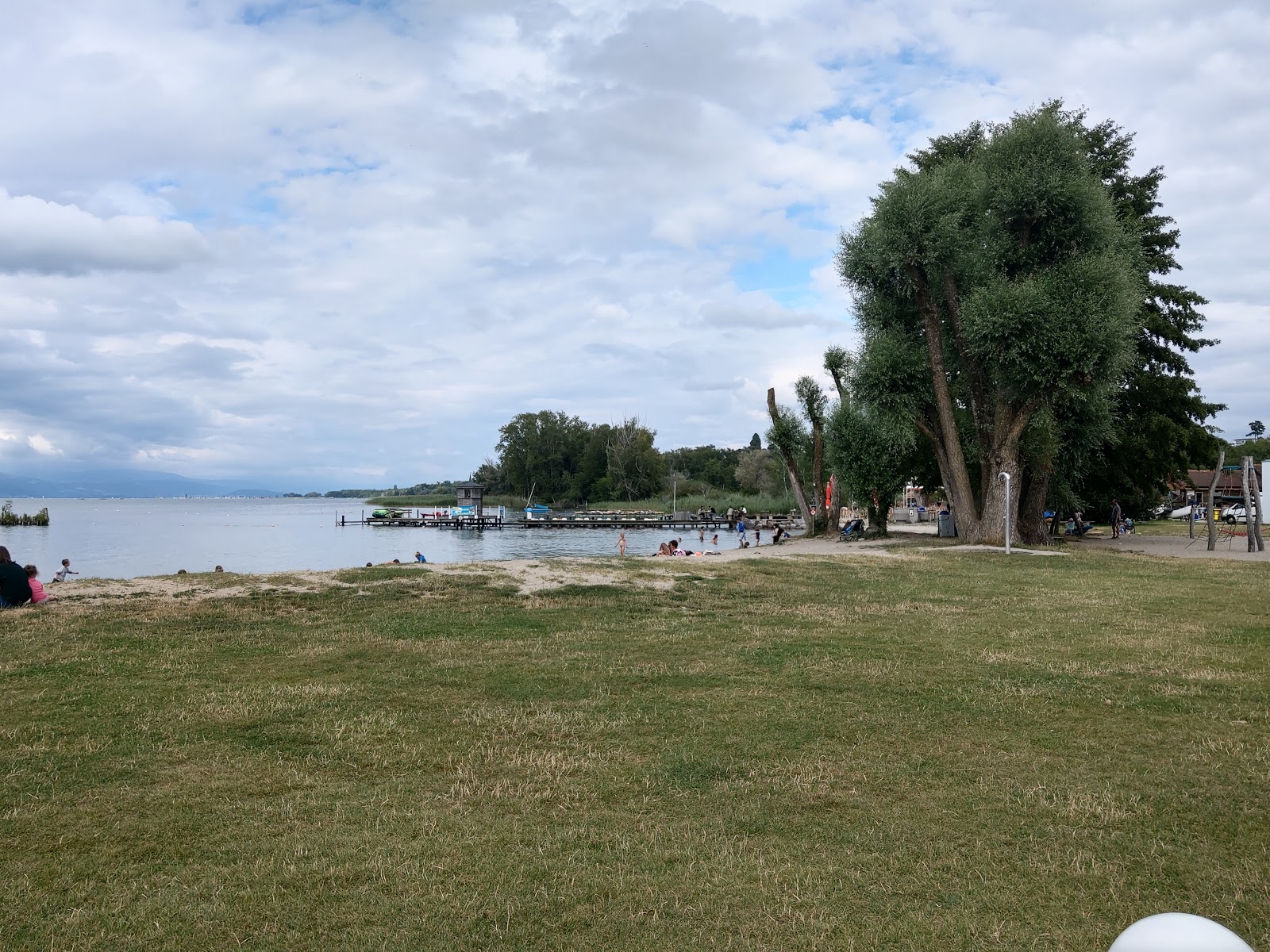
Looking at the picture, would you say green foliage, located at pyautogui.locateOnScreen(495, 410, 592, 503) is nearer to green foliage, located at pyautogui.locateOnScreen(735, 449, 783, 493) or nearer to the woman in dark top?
green foliage, located at pyautogui.locateOnScreen(735, 449, 783, 493)

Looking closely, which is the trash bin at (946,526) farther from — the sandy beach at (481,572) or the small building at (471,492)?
the small building at (471,492)

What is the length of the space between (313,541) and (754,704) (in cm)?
6063

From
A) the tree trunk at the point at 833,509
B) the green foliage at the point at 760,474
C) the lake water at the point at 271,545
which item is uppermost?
the green foliage at the point at 760,474

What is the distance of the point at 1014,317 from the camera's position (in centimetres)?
2688

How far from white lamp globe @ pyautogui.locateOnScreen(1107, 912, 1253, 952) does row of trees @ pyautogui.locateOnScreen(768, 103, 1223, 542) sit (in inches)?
1015

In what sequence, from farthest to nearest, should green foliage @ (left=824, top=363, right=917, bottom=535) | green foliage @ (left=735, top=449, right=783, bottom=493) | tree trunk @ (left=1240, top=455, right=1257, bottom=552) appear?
green foliage @ (left=735, top=449, right=783, bottom=493), green foliage @ (left=824, top=363, right=917, bottom=535), tree trunk @ (left=1240, top=455, right=1257, bottom=552)

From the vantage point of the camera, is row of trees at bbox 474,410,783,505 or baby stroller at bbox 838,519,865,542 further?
row of trees at bbox 474,410,783,505

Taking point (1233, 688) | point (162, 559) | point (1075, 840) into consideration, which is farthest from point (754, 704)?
point (162, 559)

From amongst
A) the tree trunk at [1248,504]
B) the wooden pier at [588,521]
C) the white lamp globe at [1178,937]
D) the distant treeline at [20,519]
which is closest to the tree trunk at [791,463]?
the tree trunk at [1248,504]

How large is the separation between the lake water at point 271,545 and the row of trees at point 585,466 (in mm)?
48273

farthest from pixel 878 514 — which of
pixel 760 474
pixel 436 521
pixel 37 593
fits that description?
pixel 760 474

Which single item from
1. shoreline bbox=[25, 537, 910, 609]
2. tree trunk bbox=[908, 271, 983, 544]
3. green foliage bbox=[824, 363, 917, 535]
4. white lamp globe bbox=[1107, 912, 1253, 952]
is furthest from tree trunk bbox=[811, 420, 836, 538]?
white lamp globe bbox=[1107, 912, 1253, 952]

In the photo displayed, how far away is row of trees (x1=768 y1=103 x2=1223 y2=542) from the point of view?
27.1 m

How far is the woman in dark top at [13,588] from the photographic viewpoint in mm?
12641
